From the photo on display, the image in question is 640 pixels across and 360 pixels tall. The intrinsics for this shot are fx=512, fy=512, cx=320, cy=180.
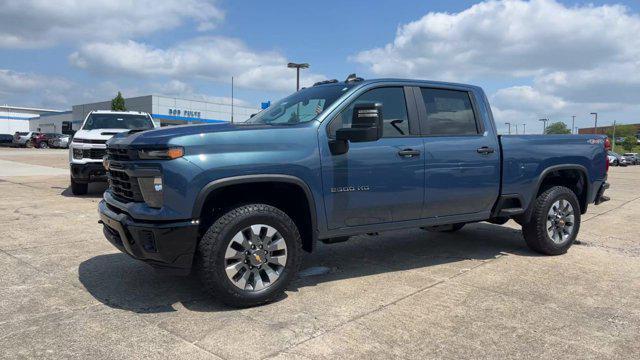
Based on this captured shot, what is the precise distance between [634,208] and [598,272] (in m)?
6.37

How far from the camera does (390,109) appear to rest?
4.92 m

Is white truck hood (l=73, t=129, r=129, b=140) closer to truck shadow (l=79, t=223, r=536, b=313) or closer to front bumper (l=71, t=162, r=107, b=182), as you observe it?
front bumper (l=71, t=162, r=107, b=182)

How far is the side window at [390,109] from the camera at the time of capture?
466 centimetres

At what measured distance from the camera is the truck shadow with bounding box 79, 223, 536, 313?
4301 millimetres

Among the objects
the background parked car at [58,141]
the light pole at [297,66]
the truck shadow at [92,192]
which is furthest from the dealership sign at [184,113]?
the truck shadow at [92,192]

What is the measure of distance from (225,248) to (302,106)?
172 centimetres

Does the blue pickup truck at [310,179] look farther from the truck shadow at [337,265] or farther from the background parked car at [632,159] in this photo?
the background parked car at [632,159]

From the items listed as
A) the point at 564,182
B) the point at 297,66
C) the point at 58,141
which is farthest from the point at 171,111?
the point at 564,182

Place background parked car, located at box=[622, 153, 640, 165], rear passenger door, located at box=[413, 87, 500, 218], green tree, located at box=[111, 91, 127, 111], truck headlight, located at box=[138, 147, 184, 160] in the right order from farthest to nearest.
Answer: background parked car, located at box=[622, 153, 640, 165]
green tree, located at box=[111, 91, 127, 111]
rear passenger door, located at box=[413, 87, 500, 218]
truck headlight, located at box=[138, 147, 184, 160]

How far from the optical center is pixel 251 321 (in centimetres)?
384

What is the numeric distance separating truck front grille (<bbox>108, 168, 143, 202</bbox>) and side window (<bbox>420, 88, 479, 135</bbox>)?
9.07 feet

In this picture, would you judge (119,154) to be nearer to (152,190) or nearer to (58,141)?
(152,190)

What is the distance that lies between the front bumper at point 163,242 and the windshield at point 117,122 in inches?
316

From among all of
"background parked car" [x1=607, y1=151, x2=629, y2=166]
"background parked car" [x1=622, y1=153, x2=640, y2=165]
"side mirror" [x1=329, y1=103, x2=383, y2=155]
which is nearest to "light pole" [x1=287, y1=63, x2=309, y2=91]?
"side mirror" [x1=329, y1=103, x2=383, y2=155]
